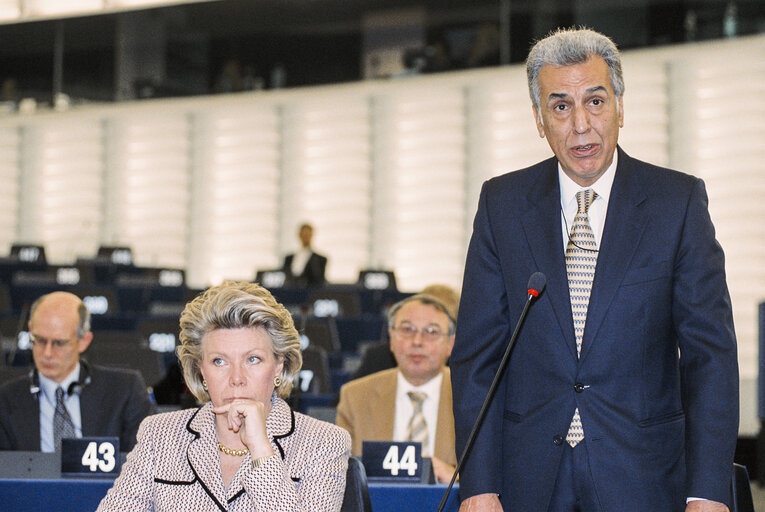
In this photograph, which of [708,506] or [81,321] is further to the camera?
[81,321]

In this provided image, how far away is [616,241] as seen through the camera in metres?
2.09

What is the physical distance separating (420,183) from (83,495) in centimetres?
1066

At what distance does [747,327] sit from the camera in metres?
10.9

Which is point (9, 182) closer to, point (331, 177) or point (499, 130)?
point (331, 177)

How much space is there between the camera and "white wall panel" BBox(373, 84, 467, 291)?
43.1 feet

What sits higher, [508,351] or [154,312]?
[508,351]

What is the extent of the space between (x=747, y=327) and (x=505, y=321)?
30.9 ft

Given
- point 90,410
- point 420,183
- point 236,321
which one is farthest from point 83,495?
point 420,183

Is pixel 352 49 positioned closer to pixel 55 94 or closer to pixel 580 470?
pixel 55 94

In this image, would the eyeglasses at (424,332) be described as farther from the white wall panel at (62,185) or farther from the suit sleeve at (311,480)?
the white wall panel at (62,185)

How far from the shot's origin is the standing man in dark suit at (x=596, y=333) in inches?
79.0

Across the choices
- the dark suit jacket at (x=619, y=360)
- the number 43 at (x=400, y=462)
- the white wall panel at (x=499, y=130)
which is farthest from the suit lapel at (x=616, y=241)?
the white wall panel at (x=499, y=130)

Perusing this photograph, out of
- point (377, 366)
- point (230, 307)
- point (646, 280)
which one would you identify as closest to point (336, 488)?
point (230, 307)

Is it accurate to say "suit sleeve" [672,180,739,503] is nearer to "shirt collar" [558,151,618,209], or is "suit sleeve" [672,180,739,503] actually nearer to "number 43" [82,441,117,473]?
"shirt collar" [558,151,618,209]
